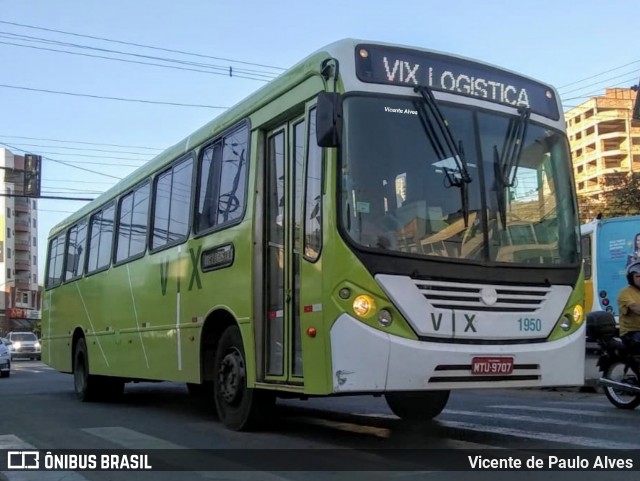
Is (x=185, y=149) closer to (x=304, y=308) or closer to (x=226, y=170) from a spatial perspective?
(x=226, y=170)

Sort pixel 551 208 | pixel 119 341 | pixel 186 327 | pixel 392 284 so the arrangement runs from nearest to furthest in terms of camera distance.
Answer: pixel 392 284
pixel 551 208
pixel 186 327
pixel 119 341

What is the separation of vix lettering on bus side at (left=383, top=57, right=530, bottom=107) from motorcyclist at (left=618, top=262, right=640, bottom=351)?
3572 millimetres

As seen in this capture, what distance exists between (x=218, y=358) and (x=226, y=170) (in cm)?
213

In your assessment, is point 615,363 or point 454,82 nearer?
point 454,82

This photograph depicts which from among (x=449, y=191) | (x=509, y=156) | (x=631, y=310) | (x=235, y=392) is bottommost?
(x=235, y=392)

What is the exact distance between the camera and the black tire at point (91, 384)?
13102mm

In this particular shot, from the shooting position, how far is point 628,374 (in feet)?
30.6

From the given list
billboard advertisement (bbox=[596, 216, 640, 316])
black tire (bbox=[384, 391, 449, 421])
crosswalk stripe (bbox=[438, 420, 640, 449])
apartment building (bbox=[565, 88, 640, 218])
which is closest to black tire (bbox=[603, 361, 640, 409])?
crosswalk stripe (bbox=[438, 420, 640, 449])

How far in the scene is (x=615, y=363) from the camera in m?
9.45

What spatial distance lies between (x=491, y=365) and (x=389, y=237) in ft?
4.54

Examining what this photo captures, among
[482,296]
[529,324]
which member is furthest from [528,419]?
[482,296]

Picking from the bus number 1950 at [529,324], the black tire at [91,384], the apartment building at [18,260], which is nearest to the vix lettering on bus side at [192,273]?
the bus number 1950 at [529,324]

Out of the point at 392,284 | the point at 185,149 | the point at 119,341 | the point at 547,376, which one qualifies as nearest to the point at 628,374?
the point at 547,376

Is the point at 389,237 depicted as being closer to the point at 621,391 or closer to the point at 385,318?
the point at 385,318
